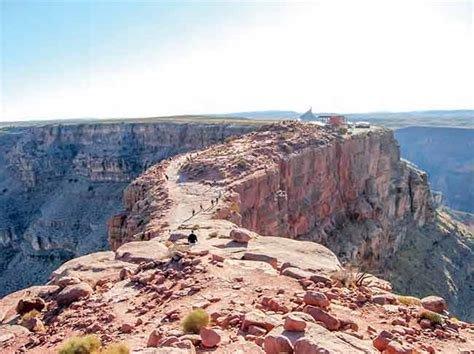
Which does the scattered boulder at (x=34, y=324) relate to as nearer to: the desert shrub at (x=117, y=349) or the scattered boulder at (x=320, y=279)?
the desert shrub at (x=117, y=349)

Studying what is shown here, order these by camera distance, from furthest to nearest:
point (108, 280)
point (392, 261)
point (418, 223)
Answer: point (418, 223) < point (392, 261) < point (108, 280)

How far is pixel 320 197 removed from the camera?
41.4 metres

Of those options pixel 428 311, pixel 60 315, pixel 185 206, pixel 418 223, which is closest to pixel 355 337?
pixel 428 311

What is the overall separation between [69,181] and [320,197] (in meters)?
58.7

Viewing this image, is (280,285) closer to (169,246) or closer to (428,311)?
(428,311)

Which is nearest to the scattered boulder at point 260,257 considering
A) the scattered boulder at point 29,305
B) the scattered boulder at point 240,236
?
the scattered boulder at point 240,236

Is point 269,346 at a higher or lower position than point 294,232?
higher

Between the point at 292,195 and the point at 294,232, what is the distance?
2783 millimetres

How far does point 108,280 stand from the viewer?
539 inches

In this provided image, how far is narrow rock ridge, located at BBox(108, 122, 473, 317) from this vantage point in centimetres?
2669

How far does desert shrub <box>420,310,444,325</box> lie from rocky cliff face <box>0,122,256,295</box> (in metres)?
53.1

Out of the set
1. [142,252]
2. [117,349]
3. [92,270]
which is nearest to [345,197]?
[142,252]

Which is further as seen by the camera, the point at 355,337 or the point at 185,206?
the point at 185,206

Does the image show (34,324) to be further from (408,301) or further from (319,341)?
(408,301)
